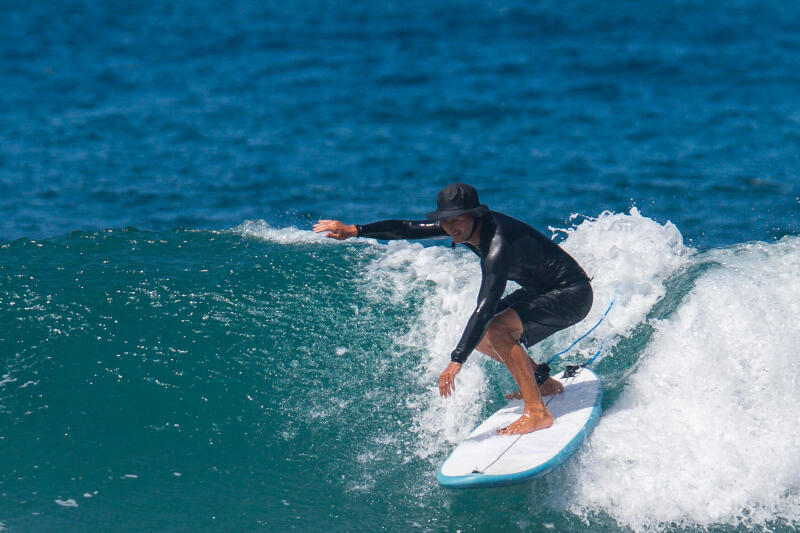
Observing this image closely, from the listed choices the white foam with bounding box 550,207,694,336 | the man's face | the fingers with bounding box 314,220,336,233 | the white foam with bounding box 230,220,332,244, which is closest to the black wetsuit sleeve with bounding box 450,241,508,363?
the man's face

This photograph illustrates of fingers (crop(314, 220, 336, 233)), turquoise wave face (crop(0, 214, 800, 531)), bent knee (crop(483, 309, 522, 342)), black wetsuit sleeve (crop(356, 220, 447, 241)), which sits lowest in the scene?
turquoise wave face (crop(0, 214, 800, 531))

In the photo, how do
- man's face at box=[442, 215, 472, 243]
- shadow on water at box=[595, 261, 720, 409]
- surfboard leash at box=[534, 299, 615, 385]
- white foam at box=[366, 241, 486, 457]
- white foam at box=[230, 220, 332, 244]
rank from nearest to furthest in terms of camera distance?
man's face at box=[442, 215, 472, 243] < surfboard leash at box=[534, 299, 615, 385] < white foam at box=[366, 241, 486, 457] < shadow on water at box=[595, 261, 720, 409] < white foam at box=[230, 220, 332, 244]

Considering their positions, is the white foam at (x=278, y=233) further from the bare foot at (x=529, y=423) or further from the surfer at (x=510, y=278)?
the bare foot at (x=529, y=423)

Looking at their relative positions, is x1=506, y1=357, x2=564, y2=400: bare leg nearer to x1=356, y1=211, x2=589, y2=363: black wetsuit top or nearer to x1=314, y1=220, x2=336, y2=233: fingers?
x1=356, y1=211, x2=589, y2=363: black wetsuit top

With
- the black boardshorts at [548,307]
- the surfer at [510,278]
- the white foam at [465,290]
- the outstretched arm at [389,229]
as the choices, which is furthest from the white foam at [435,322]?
the outstretched arm at [389,229]

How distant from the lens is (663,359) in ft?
24.4

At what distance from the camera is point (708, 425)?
6.72 meters

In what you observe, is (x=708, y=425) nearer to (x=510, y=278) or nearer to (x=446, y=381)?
(x=510, y=278)

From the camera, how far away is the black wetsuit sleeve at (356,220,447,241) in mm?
6805

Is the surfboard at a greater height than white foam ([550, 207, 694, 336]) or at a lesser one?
lesser

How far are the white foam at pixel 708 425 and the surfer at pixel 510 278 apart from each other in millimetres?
654

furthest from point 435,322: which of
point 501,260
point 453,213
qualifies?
point 453,213

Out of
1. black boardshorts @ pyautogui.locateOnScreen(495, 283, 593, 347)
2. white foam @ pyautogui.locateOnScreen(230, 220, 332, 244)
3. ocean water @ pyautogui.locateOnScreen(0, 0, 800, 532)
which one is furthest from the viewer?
white foam @ pyautogui.locateOnScreen(230, 220, 332, 244)

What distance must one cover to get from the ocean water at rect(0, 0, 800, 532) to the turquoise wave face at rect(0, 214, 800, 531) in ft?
0.08
